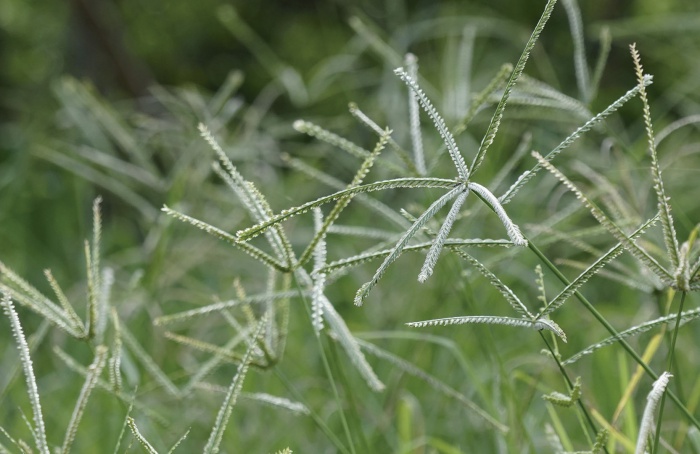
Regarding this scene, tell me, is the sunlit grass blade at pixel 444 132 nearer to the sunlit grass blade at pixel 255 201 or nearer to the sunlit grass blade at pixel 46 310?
the sunlit grass blade at pixel 255 201

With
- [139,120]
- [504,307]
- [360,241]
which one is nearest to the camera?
[504,307]

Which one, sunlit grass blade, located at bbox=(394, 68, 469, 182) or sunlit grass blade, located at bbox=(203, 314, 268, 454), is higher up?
sunlit grass blade, located at bbox=(394, 68, 469, 182)

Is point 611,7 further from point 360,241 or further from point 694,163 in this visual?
point 360,241

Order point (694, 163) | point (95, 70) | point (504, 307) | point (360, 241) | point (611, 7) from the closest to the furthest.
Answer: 1. point (504, 307)
2. point (360, 241)
3. point (694, 163)
4. point (95, 70)
5. point (611, 7)

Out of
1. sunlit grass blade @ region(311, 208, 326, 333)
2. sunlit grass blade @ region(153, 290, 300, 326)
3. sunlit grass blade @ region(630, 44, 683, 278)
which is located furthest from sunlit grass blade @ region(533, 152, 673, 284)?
sunlit grass blade @ region(153, 290, 300, 326)

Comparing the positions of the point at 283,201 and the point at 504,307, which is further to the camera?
the point at 283,201

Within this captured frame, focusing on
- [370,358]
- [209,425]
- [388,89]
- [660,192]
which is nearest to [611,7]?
[388,89]

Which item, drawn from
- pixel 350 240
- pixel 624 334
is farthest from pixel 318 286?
pixel 350 240

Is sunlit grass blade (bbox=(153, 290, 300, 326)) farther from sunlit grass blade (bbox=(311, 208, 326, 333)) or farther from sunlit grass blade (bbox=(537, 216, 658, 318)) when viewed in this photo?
sunlit grass blade (bbox=(537, 216, 658, 318))
